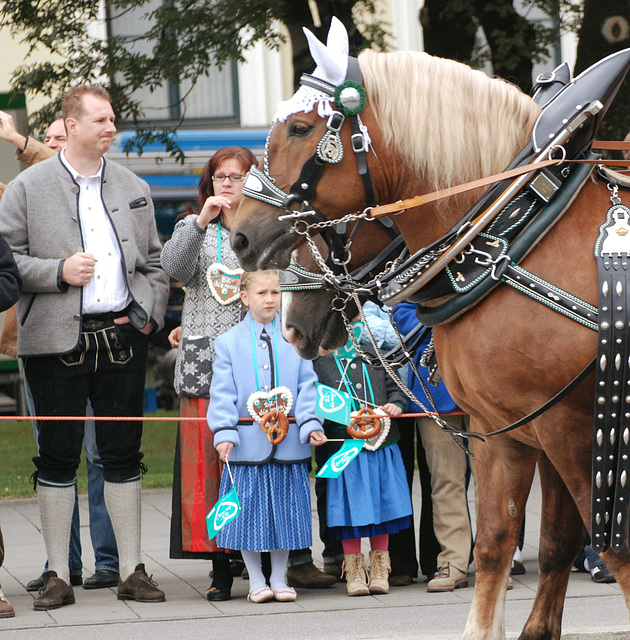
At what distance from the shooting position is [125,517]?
5402 millimetres

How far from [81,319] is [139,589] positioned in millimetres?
1401

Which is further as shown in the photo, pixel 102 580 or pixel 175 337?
pixel 175 337

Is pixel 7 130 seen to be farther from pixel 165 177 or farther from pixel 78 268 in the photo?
pixel 165 177

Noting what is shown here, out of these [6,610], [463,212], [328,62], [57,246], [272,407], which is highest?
[328,62]

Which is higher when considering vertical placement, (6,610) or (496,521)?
(496,521)

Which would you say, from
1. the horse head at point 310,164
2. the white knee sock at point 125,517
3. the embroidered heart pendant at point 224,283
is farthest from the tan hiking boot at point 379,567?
the horse head at point 310,164

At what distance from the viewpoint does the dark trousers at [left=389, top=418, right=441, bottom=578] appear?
577 centimetres

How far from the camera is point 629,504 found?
9.76ft

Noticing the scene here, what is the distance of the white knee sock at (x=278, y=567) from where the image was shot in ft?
17.6

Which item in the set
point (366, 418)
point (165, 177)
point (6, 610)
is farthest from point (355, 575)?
point (165, 177)

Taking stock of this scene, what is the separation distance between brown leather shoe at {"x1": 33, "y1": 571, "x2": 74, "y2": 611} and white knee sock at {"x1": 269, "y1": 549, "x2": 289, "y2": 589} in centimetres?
101

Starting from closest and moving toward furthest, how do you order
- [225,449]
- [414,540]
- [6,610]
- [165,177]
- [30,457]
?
[6,610]
[225,449]
[414,540]
[30,457]
[165,177]

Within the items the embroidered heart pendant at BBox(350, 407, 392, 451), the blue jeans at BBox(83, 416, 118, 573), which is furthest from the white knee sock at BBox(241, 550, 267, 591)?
the blue jeans at BBox(83, 416, 118, 573)

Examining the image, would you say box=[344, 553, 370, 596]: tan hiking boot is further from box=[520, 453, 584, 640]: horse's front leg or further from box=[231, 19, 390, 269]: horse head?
box=[231, 19, 390, 269]: horse head
